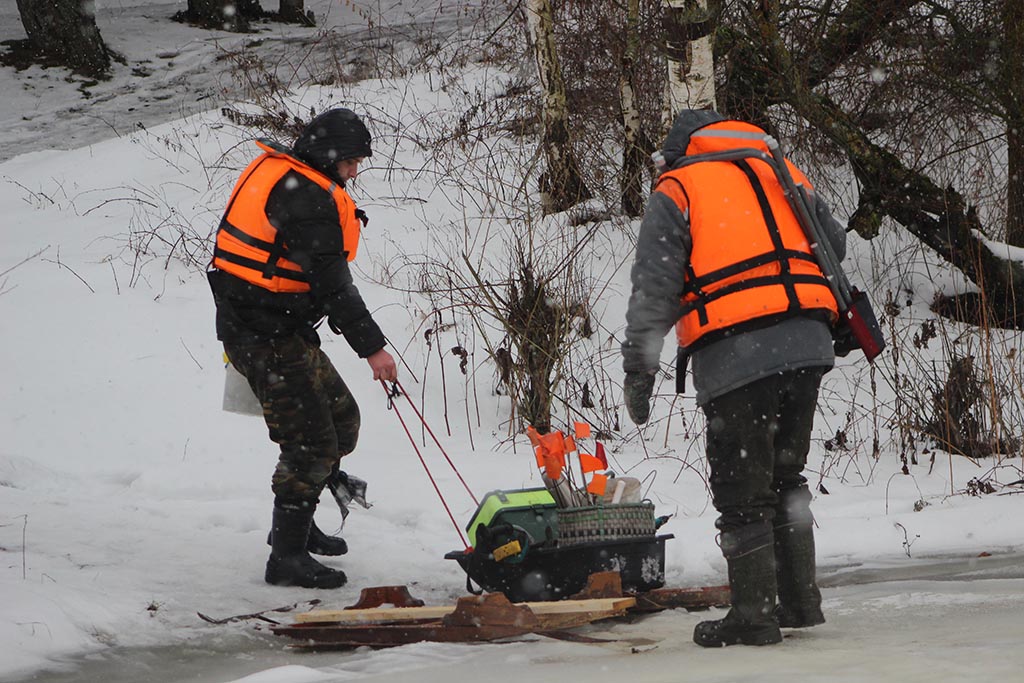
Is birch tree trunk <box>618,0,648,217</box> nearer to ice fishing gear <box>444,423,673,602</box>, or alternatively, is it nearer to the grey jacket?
ice fishing gear <box>444,423,673,602</box>

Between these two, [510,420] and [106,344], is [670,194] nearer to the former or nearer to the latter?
[510,420]

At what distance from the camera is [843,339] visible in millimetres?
3504

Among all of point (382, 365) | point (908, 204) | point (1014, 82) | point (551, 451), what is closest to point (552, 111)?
point (908, 204)

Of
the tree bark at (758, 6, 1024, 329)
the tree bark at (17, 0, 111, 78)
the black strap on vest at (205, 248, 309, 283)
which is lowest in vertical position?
the black strap on vest at (205, 248, 309, 283)

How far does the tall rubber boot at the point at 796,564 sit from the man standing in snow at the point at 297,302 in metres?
1.55

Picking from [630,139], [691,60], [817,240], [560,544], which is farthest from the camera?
[630,139]

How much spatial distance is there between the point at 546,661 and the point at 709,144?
1.69 meters

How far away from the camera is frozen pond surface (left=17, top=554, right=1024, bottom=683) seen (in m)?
2.62

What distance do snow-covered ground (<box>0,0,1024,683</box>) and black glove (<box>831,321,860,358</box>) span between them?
0.91 metres

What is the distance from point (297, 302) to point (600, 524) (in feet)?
4.87

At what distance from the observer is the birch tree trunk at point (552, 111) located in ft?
29.8

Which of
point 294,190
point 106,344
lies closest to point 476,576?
point 294,190

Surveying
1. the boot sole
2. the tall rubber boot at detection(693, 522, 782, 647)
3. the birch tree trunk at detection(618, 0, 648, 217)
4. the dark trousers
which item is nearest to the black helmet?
the dark trousers

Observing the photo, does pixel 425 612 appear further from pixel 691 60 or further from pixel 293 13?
pixel 293 13
